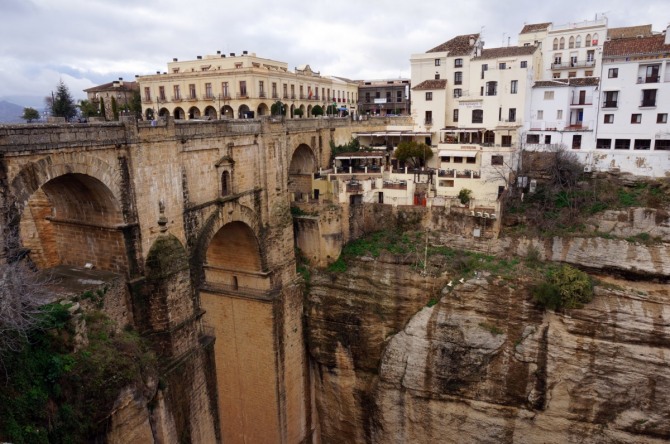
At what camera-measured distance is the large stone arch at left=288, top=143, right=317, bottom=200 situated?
25359 mm

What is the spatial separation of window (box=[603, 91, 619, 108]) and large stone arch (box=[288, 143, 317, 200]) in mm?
15077

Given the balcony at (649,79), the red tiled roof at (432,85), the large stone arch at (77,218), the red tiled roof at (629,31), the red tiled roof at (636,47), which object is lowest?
the large stone arch at (77,218)

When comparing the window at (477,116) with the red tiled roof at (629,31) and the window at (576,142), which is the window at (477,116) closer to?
the window at (576,142)

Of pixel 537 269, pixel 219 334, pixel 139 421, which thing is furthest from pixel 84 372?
pixel 537 269

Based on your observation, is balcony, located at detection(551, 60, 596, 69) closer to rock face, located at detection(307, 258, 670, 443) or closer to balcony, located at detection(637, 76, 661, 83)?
balcony, located at detection(637, 76, 661, 83)

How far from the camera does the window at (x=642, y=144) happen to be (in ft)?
79.2

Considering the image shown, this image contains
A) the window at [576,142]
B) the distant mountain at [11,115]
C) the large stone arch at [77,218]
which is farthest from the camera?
the window at [576,142]

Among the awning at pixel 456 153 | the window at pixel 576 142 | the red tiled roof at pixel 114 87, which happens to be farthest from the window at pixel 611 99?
the red tiled roof at pixel 114 87

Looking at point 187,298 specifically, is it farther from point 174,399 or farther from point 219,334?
point 219,334

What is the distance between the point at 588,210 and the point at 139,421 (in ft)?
64.8

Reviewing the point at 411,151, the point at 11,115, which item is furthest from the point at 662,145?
the point at 11,115

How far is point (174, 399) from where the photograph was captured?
45.9 ft

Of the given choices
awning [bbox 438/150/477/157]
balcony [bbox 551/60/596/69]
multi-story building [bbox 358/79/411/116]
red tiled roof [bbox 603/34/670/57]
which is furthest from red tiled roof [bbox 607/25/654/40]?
awning [bbox 438/150/477/157]

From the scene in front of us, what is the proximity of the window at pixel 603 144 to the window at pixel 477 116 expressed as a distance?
6.00 m
